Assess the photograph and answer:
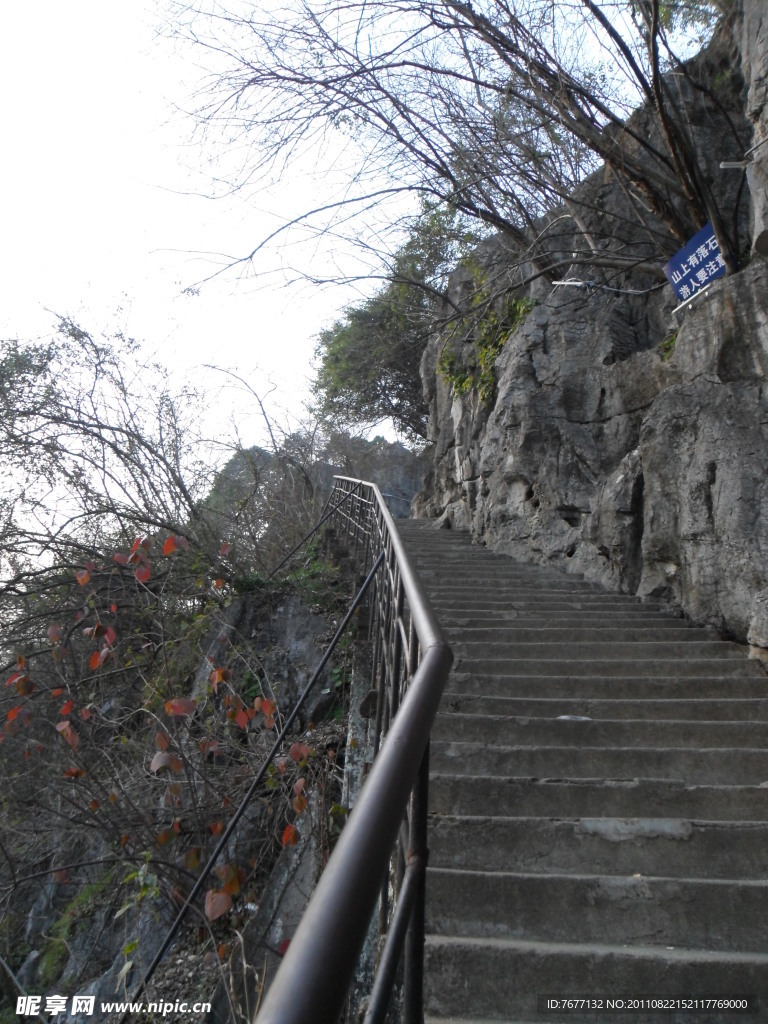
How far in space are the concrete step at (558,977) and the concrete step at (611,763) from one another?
106cm

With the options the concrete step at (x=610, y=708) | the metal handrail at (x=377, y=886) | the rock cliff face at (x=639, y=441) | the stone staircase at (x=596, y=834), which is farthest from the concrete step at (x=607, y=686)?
the metal handrail at (x=377, y=886)

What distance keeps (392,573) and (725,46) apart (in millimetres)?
9736

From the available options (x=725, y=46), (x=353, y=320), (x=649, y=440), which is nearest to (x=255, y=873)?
(x=649, y=440)

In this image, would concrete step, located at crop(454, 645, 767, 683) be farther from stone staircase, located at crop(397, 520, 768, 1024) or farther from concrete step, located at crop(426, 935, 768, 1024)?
concrete step, located at crop(426, 935, 768, 1024)

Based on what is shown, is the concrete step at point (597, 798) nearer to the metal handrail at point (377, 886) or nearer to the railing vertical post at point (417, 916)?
the metal handrail at point (377, 886)

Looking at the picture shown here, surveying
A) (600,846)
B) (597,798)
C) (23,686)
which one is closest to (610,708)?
(597,798)

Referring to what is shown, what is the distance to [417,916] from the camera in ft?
4.67

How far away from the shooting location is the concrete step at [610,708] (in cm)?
388

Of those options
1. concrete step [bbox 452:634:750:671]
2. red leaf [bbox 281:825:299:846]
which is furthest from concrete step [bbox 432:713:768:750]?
red leaf [bbox 281:825:299:846]

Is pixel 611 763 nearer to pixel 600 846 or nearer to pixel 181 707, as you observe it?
pixel 600 846

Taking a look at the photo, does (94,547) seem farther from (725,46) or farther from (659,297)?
(725,46)

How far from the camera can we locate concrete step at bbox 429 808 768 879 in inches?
108

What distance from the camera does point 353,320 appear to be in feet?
55.8

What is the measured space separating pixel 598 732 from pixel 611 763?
0.28 m
